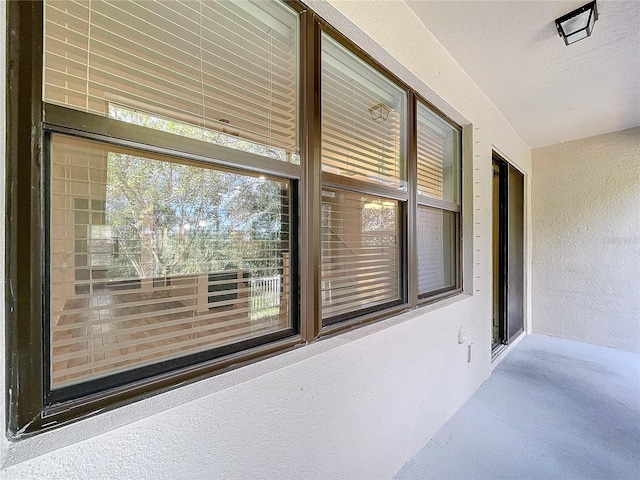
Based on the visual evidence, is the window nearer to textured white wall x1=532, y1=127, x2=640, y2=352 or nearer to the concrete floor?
the concrete floor

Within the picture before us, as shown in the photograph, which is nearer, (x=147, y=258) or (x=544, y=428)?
(x=147, y=258)

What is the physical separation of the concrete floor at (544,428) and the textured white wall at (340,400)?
14cm

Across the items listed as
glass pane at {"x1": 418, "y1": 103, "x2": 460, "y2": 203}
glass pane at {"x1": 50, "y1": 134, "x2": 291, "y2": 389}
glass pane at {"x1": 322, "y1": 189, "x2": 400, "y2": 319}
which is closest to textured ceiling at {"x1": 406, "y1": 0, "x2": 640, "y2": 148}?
glass pane at {"x1": 418, "y1": 103, "x2": 460, "y2": 203}

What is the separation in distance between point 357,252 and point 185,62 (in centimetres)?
108

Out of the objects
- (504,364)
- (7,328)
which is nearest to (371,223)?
(7,328)

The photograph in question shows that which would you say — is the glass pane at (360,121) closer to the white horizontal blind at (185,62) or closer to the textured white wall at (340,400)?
the textured white wall at (340,400)

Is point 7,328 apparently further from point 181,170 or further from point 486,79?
point 486,79

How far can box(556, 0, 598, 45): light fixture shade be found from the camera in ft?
5.21

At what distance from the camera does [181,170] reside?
0.88 m

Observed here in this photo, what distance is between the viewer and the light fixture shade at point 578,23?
159cm

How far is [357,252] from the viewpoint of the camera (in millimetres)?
1522

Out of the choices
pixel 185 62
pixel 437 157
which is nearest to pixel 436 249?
pixel 437 157

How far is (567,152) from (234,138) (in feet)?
14.7

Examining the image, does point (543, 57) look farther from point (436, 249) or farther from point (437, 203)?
point (436, 249)
